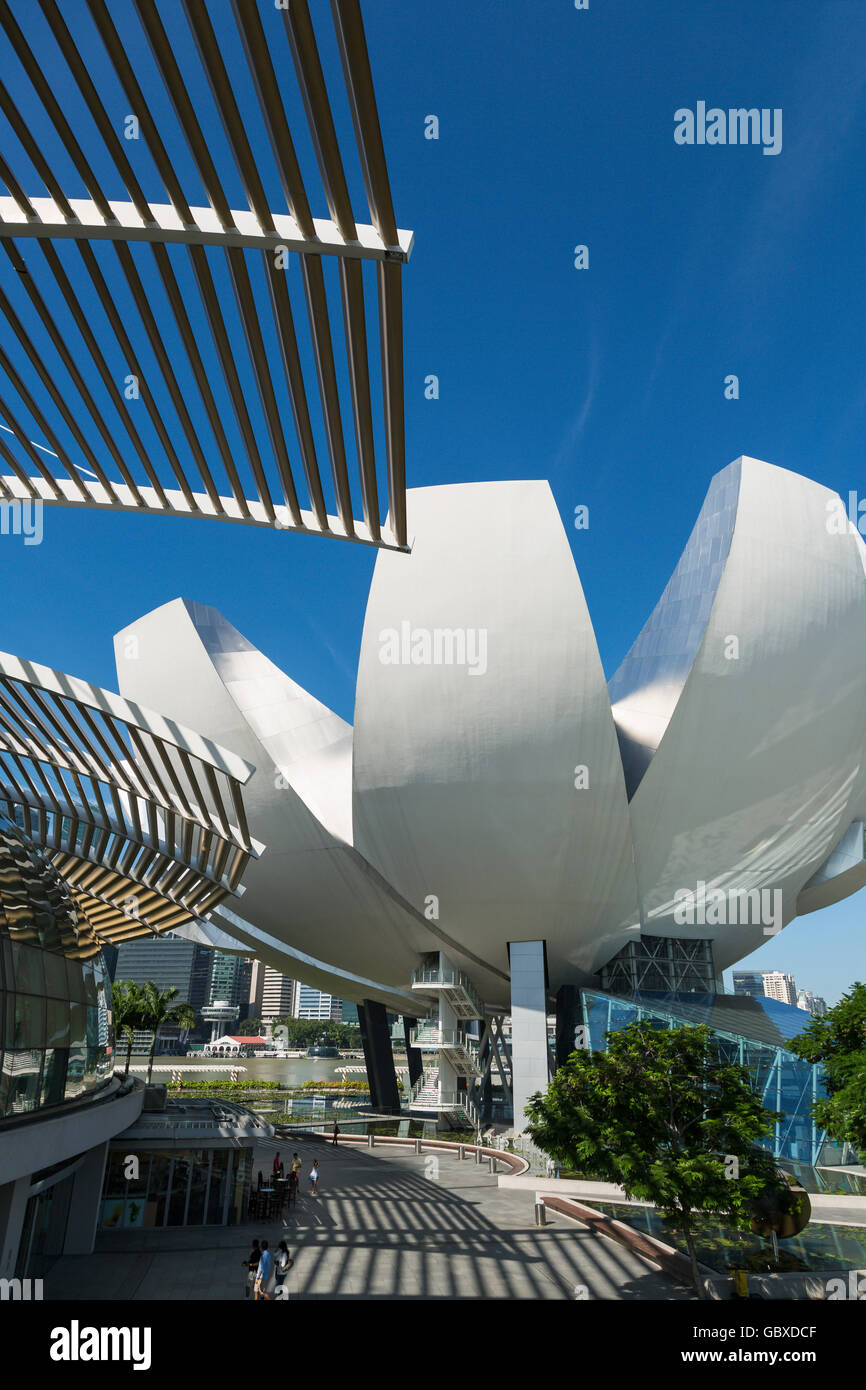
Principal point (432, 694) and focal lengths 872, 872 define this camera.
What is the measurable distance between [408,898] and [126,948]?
16892 centimetres

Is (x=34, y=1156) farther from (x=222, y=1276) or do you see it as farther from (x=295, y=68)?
(x=295, y=68)

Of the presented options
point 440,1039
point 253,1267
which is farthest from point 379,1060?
point 253,1267

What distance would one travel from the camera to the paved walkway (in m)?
15.0

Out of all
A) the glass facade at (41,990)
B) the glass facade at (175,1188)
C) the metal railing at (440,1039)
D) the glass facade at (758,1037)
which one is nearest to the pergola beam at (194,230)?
the glass facade at (41,990)

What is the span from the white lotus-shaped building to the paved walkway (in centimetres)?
1134

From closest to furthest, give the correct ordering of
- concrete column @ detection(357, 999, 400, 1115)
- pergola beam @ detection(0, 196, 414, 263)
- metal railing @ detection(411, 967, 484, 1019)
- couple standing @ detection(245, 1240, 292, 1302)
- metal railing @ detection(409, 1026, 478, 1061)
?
pergola beam @ detection(0, 196, 414, 263) → couple standing @ detection(245, 1240, 292, 1302) → metal railing @ detection(409, 1026, 478, 1061) → metal railing @ detection(411, 967, 484, 1019) → concrete column @ detection(357, 999, 400, 1115)

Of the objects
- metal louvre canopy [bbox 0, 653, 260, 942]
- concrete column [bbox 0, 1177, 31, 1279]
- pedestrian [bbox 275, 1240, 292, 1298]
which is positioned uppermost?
metal louvre canopy [bbox 0, 653, 260, 942]

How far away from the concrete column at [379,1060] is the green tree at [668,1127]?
29539mm

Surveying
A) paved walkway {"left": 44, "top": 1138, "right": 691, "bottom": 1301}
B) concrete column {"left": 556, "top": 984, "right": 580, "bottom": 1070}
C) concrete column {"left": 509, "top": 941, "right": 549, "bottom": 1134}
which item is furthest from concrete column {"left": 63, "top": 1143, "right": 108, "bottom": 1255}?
concrete column {"left": 556, "top": 984, "right": 580, "bottom": 1070}

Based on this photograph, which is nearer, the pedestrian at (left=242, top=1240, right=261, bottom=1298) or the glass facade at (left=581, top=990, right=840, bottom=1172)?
the pedestrian at (left=242, top=1240, right=261, bottom=1298)

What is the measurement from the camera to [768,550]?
30.1 m

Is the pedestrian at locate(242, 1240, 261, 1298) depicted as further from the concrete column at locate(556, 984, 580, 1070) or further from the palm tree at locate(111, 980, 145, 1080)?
the palm tree at locate(111, 980, 145, 1080)

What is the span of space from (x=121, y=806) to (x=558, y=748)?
15696 mm
